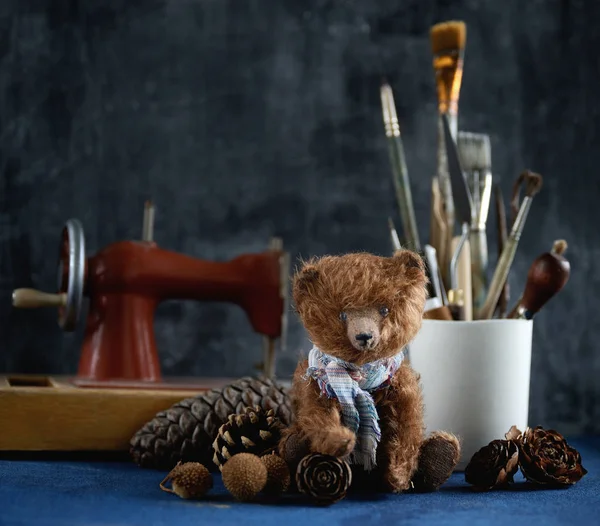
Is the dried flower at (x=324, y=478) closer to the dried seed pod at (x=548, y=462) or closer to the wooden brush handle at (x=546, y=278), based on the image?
the dried seed pod at (x=548, y=462)

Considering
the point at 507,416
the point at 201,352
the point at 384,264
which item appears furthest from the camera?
the point at 201,352

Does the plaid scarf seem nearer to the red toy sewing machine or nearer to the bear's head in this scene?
the bear's head

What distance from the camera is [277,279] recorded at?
104 centimetres

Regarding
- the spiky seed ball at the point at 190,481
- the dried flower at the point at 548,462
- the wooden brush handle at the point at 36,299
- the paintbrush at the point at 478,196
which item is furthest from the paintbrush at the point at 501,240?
the wooden brush handle at the point at 36,299

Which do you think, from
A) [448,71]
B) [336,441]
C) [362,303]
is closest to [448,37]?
[448,71]

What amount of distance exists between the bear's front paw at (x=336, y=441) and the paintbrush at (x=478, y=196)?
280 millimetres

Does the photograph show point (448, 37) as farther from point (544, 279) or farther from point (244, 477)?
point (244, 477)

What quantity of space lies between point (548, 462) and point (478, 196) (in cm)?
30

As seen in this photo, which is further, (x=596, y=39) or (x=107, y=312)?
(x=596, y=39)

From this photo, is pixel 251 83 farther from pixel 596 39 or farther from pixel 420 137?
pixel 596 39

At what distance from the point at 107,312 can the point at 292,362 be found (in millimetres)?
310

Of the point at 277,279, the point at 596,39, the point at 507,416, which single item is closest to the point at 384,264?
the point at 507,416

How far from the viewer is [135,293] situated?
3.33 ft

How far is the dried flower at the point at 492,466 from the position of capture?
29.6 inches
